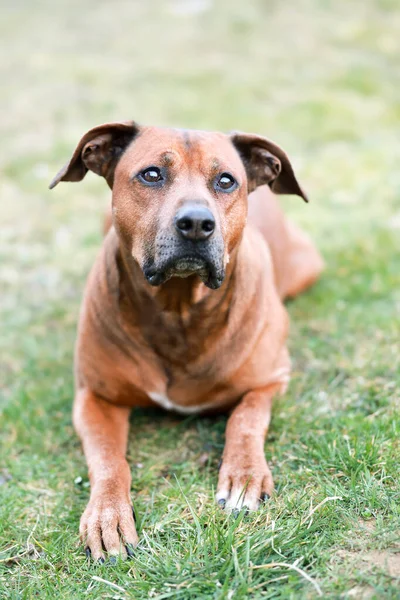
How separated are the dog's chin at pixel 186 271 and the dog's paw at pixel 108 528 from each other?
1.03 meters

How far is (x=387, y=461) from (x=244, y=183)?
1559 millimetres

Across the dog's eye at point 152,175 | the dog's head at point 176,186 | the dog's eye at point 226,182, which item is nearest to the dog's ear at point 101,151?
the dog's head at point 176,186

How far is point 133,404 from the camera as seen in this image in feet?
13.4

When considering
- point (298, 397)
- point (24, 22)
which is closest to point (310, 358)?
point (298, 397)

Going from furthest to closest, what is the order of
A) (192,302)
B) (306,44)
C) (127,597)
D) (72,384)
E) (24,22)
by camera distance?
(24,22) → (306,44) → (72,384) → (192,302) → (127,597)

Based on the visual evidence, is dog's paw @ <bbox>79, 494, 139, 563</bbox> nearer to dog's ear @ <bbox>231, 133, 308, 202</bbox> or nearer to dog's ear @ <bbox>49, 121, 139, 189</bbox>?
dog's ear @ <bbox>49, 121, 139, 189</bbox>

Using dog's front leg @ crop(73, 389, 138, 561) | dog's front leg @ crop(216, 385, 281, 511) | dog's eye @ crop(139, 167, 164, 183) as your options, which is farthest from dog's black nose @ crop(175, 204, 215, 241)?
dog's front leg @ crop(73, 389, 138, 561)

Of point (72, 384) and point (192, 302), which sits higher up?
point (192, 302)

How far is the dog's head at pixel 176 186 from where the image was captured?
3209 millimetres

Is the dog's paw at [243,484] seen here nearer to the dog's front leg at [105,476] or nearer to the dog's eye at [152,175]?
the dog's front leg at [105,476]

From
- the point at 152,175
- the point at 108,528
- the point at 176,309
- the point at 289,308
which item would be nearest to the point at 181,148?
the point at 152,175

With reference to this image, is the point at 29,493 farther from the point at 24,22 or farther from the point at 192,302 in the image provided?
the point at 24,22

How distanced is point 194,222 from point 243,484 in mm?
1220

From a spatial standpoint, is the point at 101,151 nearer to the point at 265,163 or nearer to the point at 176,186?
the point at 176,186
